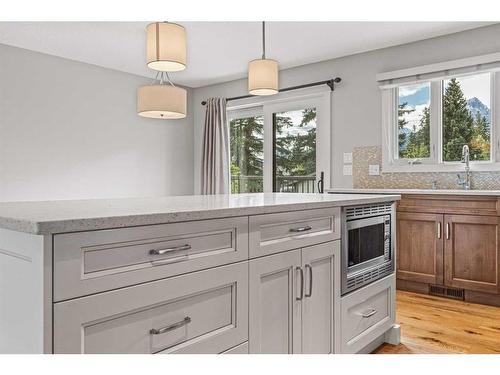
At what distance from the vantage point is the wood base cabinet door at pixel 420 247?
11.2 ft

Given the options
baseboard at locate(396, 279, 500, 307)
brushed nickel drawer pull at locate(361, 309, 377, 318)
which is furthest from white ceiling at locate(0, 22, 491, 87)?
brushed nickel drawer pull at locate(361, 309, 377, 318)

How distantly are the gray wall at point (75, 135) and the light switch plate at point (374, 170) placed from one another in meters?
2.73

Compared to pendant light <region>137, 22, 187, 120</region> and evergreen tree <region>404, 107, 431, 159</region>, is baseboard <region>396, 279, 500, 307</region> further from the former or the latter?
pendant light <region>137, 22, 187, 120</region>

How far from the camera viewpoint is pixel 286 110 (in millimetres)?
5027

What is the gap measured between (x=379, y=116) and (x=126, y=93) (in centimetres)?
302

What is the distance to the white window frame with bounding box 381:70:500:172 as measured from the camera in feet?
11.7

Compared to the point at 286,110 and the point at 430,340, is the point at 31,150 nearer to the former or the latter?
the point at 286,110

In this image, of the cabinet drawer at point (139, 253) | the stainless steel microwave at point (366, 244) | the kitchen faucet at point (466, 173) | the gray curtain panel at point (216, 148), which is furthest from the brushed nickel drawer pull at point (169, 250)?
the gray curtain panel at point (216, 148)

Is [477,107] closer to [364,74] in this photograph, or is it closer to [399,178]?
[399,178]

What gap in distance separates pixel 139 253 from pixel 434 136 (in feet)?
11.4

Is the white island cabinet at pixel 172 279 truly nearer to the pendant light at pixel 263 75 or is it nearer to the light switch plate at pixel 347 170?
the pendant light at pixel 263 75

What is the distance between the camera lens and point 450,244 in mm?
3350

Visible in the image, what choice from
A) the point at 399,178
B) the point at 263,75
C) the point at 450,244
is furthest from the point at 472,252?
the point at 263,75
